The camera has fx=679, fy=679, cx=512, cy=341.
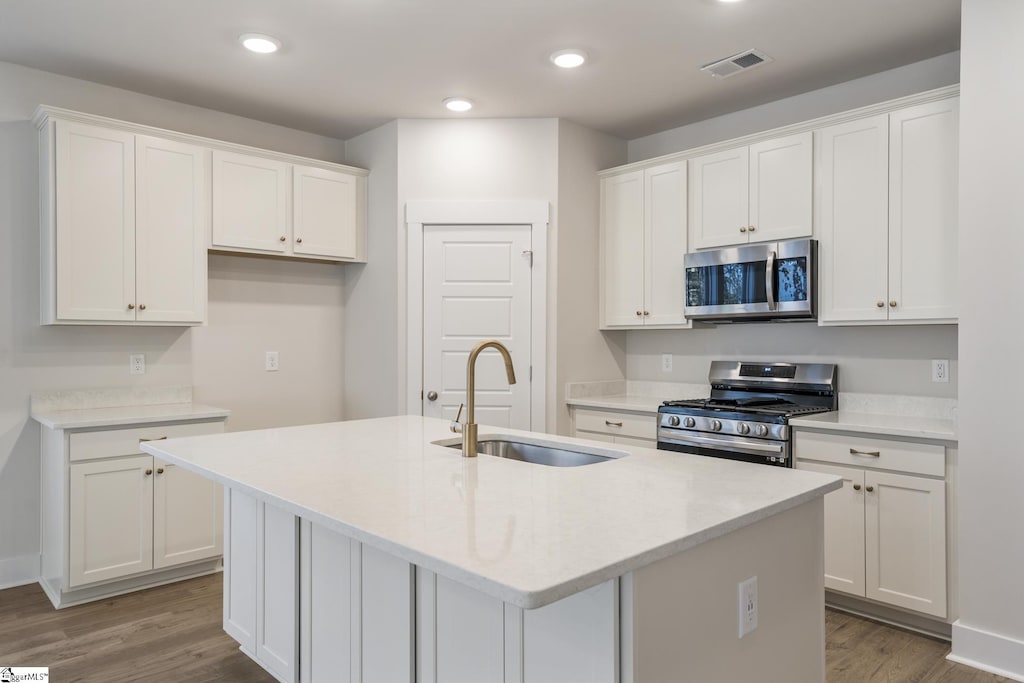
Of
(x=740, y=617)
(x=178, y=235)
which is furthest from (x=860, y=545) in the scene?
(x=178, y=235)

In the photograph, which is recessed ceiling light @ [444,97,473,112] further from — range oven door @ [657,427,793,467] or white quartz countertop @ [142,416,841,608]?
white quartz countertop @ [142,416,841,608]

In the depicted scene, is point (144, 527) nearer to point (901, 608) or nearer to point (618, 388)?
point (618, 388)

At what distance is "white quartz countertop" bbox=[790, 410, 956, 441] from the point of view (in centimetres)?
283

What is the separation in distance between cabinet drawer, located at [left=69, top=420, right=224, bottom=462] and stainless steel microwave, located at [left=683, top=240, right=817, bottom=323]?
278cm

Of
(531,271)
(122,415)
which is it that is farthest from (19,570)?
(531,271)

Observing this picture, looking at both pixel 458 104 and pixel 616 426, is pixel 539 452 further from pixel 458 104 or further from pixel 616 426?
pixel 458 104

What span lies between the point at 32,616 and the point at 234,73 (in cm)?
281

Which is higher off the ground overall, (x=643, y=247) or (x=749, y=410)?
(x=643, y=247)

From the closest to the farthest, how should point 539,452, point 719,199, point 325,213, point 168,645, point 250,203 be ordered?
point 539,452 < point 168,645 < point 719,199 < point 250,203 < point 325,213

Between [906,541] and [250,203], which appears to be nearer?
[906,541]

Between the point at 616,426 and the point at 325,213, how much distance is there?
2.28 m

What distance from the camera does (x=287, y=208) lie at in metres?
4.19

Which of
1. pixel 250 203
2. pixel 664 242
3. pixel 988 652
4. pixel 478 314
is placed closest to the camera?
pixel 988 652

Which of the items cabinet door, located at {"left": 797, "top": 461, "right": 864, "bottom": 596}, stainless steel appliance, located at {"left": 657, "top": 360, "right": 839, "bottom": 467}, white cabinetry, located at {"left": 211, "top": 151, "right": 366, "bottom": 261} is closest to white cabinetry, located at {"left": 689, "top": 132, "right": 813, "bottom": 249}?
stainless steel appliance, located at {"left": 657, "top": 360, "right": 839, "bottom": 467}
